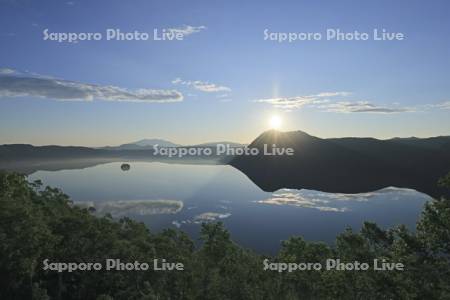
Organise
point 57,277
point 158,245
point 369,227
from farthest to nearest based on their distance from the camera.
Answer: point 158,245
point 57,277
point 369,227

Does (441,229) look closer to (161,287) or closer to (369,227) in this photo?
(369,227)

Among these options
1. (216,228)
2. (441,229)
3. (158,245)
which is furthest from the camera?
(216,228)

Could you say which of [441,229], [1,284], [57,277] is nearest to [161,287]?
[57,277]

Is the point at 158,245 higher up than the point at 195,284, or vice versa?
the point at 158,245

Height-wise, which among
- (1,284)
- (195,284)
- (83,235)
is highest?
(83,235)

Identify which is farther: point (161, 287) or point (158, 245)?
point (158, 245)

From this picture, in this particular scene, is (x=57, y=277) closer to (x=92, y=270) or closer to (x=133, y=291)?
(x=92, y=270)

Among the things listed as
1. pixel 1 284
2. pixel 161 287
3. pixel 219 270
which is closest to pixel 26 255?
pixel 1 284
